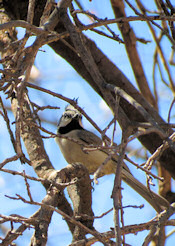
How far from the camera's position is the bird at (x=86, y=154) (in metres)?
3.88

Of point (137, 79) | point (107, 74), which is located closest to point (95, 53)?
point (107, 74)

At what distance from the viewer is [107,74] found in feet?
12.4

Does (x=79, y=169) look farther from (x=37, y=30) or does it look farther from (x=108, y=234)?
(x=37, y=30)

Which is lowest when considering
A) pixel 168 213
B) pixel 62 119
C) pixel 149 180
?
pixel 168 213

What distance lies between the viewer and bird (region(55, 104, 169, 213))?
3.88 meters

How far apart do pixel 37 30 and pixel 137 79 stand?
250cm

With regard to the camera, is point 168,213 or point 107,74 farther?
point 107,74

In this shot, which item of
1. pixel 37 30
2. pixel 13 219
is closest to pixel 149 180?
pixel 13 219

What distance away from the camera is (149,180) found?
2119 mm

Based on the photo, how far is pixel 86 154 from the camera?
14.2 ft

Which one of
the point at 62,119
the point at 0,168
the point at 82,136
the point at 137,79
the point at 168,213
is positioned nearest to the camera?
the point at 0,168

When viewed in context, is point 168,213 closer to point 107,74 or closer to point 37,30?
point 37,30

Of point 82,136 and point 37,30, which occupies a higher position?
point 82,136

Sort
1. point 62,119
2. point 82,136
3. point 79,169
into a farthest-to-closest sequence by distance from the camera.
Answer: point 62,119 < point 82,136 < point 79,169
